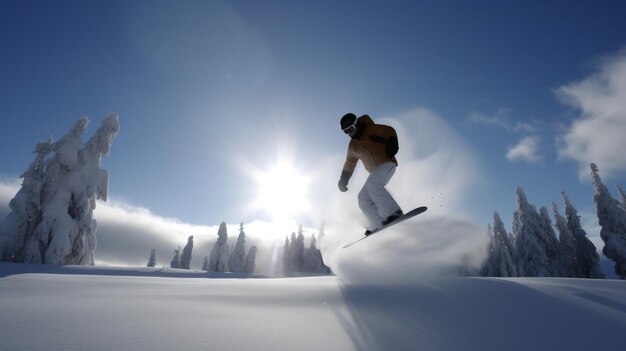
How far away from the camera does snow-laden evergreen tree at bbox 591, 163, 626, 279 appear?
92.5 ft

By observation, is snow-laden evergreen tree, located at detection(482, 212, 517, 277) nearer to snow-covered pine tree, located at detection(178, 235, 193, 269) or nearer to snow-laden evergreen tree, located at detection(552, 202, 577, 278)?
snow-laden evergreen tree, located at detection(552, 202, 577, 278)

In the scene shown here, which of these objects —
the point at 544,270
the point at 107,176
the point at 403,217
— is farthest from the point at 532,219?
the point at 107,176

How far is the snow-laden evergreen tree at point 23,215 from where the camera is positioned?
53.9 feet

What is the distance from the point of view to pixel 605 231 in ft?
98.1

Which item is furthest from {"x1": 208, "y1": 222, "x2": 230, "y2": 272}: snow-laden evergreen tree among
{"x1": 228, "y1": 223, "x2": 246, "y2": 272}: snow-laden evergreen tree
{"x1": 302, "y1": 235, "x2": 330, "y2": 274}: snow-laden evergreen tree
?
{"x1": 302, "y1": 235, "x2": 330, "y2": 274}: snow-laden evergreen tree

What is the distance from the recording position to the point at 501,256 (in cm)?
4169

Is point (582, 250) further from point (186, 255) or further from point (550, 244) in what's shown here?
point (186, 255)

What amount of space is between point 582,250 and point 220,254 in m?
45.8

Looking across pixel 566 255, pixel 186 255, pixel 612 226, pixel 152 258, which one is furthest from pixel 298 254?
pixel 612 226

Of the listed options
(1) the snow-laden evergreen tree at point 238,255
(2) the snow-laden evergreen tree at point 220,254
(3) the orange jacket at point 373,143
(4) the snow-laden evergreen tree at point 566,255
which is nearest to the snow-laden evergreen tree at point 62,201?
(3) the orange jacket at point 373,143

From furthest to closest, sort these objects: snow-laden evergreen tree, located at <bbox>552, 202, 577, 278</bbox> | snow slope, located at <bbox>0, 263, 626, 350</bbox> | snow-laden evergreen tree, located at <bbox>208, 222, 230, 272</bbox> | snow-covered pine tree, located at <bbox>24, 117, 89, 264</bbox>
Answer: snow-laden evergreen tree, located at <bbox>208, 222, 230, 272</bbox> → snow-laden evergreen tree, located at <bbox>552, 202, 577, 278</bbox> → snow-covered pine tree, located at <bbox>24, 117, 89, 264</bbox> → snow slope, located at <bbox>0, 263, 626, 350</bbox>

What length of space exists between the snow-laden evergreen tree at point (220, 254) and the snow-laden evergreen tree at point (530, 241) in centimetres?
3982

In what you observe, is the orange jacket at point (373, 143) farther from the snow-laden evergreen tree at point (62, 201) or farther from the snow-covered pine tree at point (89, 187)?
the snow-covered pine tree at point (89, 187)

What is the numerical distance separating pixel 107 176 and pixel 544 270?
139 ft
